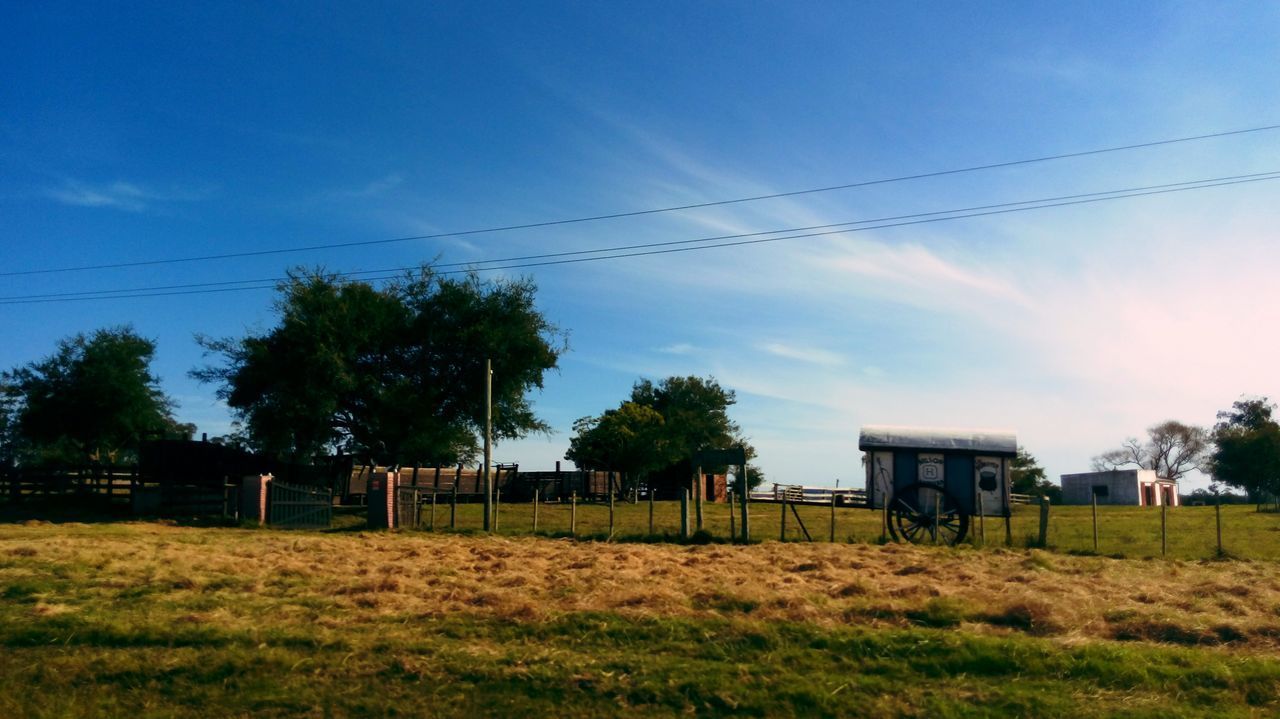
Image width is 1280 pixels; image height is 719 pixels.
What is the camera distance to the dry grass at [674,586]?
1029 centimetres

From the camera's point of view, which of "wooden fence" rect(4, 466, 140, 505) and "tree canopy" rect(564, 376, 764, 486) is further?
"tree canopy" rect(564, 376, 764, 486)

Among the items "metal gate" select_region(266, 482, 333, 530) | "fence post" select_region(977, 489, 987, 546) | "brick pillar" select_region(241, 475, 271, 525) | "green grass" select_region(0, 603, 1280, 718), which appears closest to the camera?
"green grass" select_region(0, 603, 1280, 718)

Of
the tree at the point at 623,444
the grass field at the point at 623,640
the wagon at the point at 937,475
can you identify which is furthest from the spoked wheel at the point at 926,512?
the tree at the point at 623,444

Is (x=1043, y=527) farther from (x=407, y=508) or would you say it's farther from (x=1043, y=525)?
(x=407, y=508)

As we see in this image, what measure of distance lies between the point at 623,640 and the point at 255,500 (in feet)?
69.8

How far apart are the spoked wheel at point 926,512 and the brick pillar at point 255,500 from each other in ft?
57.6

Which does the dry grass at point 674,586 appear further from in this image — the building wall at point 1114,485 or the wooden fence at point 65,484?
the building wall at point 1114,485

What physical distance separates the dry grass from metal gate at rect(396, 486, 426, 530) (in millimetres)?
8683

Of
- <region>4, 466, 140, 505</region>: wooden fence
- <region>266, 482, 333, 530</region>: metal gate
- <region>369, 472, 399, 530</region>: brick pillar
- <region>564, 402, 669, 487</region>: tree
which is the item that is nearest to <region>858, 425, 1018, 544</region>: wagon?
<region>369, 472, 399, 530</region>: brick pillar

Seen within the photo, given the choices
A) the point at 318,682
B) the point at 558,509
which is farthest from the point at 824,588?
the point at 558,509

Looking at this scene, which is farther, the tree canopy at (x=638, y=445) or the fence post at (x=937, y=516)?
the tree canopy at (x=638, y=445)

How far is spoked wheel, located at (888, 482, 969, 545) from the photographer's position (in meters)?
23.5

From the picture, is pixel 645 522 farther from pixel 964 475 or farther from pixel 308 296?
pixel 308 296

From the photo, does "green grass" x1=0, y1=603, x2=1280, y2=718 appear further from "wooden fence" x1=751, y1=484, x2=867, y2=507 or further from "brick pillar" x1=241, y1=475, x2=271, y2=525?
"wooden fence" x1=751, y1=484, x2=867, y2=507
